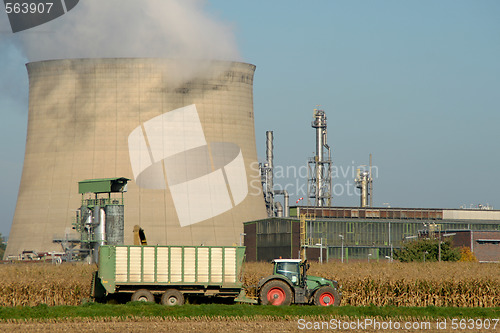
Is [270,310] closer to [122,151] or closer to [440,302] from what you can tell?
[440,302]

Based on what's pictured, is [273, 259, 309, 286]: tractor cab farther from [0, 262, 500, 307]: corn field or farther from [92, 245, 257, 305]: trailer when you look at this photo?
[0, 262, 500, 307]: corn field

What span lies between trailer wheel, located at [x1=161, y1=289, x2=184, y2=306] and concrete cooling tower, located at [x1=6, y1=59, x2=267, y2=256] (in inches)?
1194

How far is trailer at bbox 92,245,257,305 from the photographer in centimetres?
2534

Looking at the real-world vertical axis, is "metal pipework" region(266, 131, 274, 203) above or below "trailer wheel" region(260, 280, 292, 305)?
above

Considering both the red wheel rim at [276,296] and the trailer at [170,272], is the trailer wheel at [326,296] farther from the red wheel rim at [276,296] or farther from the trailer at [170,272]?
the trailer at [170,272]

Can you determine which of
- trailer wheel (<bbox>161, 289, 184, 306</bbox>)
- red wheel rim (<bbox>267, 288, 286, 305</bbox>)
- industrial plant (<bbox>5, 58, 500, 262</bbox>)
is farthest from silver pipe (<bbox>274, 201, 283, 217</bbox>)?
trailer wheel (<bbox>161, 289, 184, 306</bbox>)

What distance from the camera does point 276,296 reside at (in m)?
25.2

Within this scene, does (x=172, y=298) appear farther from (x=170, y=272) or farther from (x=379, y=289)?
(x=379, y=289)

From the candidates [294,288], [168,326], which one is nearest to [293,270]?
[294,288]

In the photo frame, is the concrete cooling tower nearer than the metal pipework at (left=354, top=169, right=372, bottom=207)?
Yes

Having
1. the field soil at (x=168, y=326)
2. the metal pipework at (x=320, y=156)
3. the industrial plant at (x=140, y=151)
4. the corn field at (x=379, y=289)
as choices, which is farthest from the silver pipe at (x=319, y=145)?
the field soil at (x=168, y=326)

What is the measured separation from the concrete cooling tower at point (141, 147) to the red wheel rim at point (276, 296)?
102ft

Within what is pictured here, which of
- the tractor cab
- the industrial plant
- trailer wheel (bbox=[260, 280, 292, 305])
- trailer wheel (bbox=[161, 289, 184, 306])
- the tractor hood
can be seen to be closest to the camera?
trailer wheel (bbox=[260, 280, 292, 305])

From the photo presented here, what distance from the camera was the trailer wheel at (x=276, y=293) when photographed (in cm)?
2508
